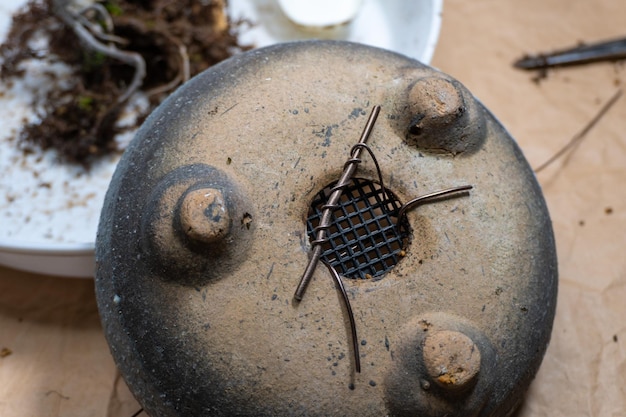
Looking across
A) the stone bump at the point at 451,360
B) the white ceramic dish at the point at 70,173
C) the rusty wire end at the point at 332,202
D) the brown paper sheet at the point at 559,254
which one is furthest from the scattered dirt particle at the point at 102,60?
the stone bump at the point at 451,360

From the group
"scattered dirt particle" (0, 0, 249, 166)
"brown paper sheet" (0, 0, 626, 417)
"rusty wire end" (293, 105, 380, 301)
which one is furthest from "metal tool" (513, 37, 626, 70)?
"rusty wire end" (293, 105, 380, 301)

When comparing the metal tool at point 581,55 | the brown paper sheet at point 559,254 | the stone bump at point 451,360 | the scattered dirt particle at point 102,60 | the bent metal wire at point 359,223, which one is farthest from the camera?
the metal tool at point 581,55

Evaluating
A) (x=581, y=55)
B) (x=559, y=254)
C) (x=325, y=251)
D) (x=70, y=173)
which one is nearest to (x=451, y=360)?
(x=325, y=251)

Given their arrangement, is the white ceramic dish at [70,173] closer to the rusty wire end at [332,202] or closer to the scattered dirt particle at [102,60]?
the scattered dirt particle at [102,60]

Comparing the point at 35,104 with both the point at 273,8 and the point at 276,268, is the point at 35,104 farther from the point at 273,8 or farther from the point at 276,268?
the point at 276,268

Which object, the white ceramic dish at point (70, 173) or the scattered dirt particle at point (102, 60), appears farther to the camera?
the scattered dirt particle at point (102, 60)

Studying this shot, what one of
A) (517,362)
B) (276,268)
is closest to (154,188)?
(276,268)

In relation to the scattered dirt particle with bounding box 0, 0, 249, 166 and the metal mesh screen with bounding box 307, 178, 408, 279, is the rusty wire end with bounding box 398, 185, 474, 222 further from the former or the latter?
the scattered dirt particle with bounding box 0, 0, 249, 166

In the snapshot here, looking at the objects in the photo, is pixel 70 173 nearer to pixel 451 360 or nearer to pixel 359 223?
pixel 359 223

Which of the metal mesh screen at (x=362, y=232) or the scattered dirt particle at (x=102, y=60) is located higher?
the metal mesh screen at (x=362, y=232)

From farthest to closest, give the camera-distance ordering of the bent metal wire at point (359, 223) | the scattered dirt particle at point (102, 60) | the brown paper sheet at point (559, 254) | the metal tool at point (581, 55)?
the metal tool at point (581, 55)
the scattered dirt particle at point (102, 60)
the brown paper sheet at point (559, 254)
the bent metal wire at point (359, 223)
